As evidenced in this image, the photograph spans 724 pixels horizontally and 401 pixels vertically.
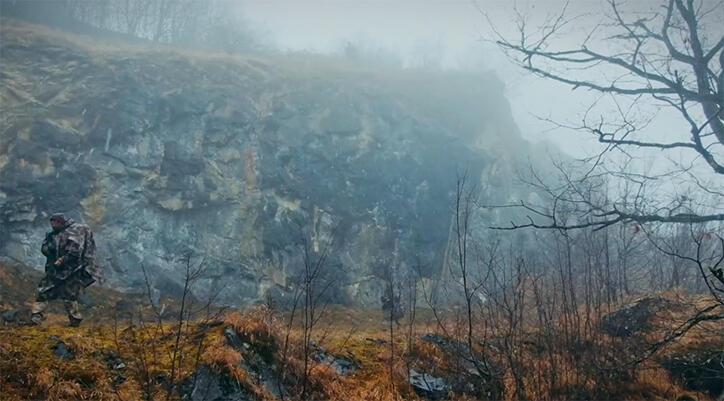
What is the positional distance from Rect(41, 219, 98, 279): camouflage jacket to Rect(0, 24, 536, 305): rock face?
283 inches

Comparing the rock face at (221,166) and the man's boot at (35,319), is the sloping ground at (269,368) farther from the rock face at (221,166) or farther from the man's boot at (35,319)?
the rock face at (221,166)

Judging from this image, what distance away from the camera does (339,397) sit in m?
5.62

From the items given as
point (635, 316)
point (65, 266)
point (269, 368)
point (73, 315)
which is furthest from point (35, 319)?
point (635, 316)

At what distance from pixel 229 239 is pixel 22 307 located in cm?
809

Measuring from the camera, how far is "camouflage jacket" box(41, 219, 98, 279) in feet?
26.8

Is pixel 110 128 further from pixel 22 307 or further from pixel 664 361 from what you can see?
pixel 664 361

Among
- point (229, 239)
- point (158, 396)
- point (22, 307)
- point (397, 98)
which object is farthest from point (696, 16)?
point (397, 98)

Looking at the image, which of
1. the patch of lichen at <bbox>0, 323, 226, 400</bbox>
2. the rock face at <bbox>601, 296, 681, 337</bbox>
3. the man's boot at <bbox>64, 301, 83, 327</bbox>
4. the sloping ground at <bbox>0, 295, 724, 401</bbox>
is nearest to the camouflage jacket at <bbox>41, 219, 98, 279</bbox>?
the man's boot at <bbox>64, 301, 83, 327</bbox>

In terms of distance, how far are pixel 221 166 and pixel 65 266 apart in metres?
12.8

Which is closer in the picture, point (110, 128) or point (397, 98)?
point (110, 128)

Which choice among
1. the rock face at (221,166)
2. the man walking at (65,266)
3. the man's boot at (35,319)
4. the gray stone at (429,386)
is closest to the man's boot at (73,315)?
the man walking at (65,266)

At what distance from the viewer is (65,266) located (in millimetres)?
8203

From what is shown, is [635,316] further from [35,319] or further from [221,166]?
[221,166]

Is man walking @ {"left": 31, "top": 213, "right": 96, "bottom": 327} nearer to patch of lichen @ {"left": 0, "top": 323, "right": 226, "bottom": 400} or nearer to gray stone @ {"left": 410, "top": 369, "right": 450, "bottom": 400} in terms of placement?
patch of lichen @ {"left": 0, "top": 323, "right": 226, "bottom": 400}
